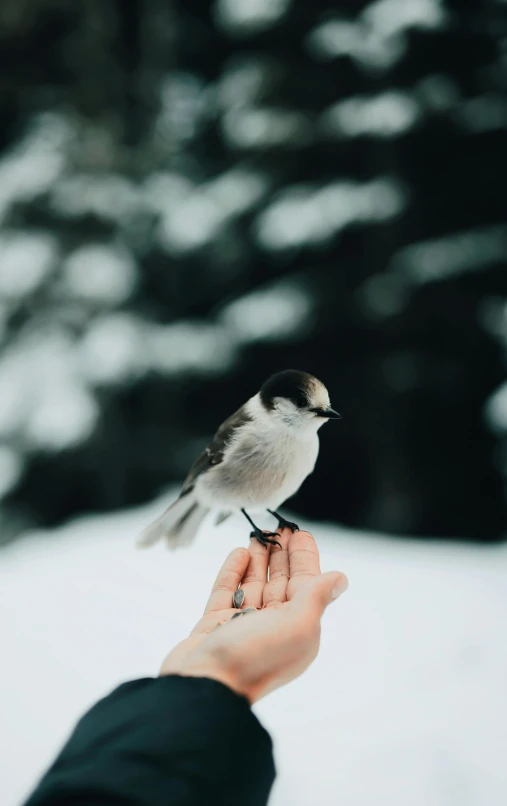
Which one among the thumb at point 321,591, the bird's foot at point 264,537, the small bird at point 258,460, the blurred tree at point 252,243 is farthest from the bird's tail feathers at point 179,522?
the blurred tree at point 252,243

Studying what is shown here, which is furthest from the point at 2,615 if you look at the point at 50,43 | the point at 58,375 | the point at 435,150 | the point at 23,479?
the point at 50,43

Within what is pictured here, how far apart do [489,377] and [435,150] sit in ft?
3.32

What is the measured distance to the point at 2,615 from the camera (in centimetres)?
191

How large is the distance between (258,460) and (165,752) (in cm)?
51

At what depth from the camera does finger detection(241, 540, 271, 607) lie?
1082mm

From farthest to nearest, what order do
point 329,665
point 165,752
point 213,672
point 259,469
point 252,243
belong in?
1. point 252,243
2. point 329,665
3. point 259,469
4. point 213,672
5. point 165,752

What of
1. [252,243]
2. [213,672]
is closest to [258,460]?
[213,672]

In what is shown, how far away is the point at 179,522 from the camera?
1.18 m

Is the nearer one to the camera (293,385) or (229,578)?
(293,385)

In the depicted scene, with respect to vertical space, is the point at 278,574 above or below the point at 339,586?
above

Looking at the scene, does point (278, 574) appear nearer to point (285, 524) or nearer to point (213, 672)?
point (285, 524)

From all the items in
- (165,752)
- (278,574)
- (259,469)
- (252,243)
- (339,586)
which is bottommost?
(165,752)

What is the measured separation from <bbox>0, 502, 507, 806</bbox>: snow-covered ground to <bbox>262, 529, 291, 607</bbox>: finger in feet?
0.37

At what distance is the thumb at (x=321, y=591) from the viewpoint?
881mm
